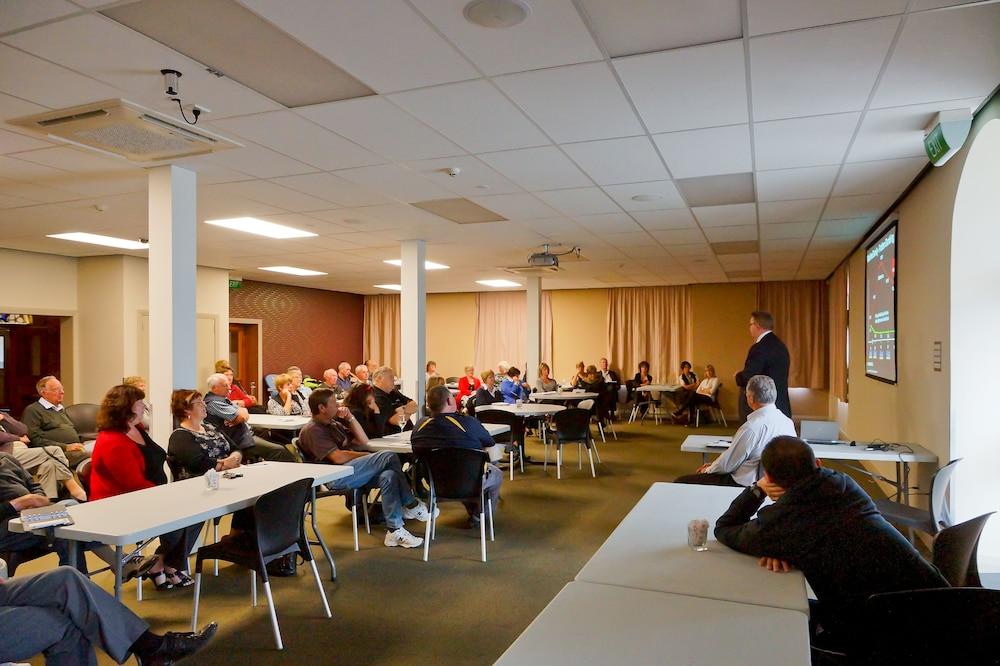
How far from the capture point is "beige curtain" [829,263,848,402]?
412 inches

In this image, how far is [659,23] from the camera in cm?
271

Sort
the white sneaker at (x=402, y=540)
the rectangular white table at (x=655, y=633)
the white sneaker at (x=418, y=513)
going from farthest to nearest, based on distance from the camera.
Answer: the white sneaker at (x=418, y=513), the white sneaker at (x=402, y=540), the rectangular white table at (x=655, y=633)

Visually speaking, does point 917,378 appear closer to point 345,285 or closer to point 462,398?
point 462,398

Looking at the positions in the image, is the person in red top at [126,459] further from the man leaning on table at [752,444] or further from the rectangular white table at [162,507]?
the man leaning on table at [752,444]

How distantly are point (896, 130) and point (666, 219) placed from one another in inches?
117

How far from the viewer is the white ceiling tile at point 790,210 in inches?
245

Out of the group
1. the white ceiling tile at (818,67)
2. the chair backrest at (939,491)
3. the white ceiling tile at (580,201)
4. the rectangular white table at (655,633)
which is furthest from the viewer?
the white ceiling tile at (580,201)

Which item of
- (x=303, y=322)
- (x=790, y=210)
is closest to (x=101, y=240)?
(x=303, y=322)

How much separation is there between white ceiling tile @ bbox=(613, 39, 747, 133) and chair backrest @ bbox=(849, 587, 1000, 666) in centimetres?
227

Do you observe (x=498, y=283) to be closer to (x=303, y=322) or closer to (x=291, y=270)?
(x=303, y=322)

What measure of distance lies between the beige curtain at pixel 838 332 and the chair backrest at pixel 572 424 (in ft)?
17.2

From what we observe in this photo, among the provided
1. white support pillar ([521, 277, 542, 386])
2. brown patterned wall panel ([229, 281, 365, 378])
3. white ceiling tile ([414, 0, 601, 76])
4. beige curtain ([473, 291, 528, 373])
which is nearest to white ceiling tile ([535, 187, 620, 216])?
white ceiling tile ([414, 0, 601, 76])

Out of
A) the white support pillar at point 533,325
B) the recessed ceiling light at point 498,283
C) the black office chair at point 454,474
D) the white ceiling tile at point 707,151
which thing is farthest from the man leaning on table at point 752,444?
the recessed ceiling light at point 498,283

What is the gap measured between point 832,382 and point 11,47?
507 inches
